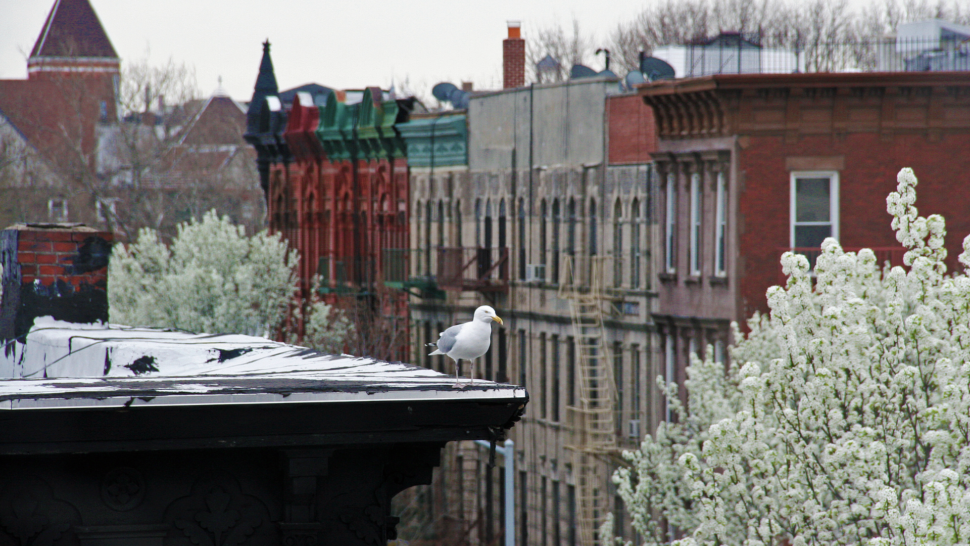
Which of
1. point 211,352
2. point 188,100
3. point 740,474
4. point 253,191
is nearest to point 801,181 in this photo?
point 740,474

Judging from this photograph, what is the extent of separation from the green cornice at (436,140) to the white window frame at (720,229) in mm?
14091

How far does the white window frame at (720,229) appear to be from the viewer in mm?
30578

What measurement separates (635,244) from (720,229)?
15.0 feet

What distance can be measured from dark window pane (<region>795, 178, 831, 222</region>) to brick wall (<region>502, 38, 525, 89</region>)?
Answer: 52.5 ft

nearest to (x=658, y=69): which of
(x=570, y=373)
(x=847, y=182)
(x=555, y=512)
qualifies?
(x=847, y=182)

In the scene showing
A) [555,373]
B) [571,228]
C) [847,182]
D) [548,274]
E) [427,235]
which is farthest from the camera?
[427,235]

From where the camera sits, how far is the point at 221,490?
8008mm

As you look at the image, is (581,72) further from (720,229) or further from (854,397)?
(854,397)

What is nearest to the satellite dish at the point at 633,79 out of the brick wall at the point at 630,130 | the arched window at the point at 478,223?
the brick wall at the point at 630,130

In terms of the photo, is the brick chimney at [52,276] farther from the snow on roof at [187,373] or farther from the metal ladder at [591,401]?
the metal ladder at [591,401]

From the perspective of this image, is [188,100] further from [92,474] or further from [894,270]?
[92,474]

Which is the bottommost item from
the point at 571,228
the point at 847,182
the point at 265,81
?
the point at 571,228

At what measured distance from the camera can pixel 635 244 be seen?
115ft

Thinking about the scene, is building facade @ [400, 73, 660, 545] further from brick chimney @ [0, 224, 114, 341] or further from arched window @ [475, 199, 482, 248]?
brick chimney @ [0, 224, 114, 341]
